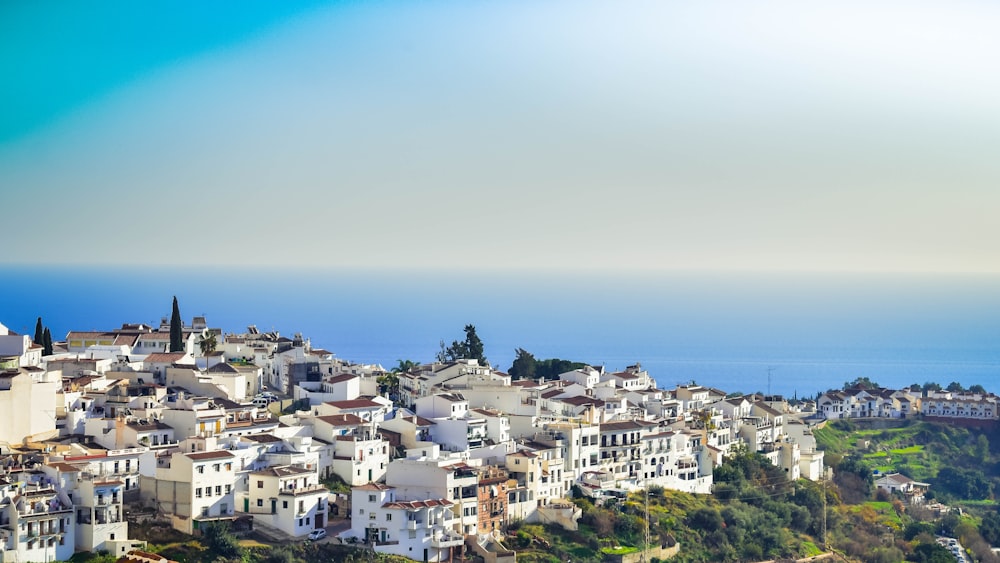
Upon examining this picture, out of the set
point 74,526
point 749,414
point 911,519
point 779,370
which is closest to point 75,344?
point 74,526

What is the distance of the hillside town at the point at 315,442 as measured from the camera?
78.9 feet

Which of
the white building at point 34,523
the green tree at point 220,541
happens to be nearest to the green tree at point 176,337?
the green tree at point 220,541

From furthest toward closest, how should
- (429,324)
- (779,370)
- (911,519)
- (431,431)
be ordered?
1. (429,324)
2. (779,370)
3. (911,519)
4. (431,431)

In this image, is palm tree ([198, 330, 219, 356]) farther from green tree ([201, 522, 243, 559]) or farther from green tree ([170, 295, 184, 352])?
green tree ([201, 522, 243, 559])

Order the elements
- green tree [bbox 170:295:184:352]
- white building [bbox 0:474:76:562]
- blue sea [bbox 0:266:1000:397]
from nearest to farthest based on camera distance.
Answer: white building [bbox 0:474:76:562], green tree [bbox 170:295:184:352], blue sea [bbox 0:266:1000:397]

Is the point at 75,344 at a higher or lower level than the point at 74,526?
higher

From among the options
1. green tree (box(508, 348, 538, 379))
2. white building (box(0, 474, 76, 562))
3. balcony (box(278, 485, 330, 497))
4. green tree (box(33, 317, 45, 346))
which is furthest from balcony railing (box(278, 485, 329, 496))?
green tree (box(508, 348, 538, 379))

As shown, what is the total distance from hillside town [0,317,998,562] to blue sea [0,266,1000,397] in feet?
124

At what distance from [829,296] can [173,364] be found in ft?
495

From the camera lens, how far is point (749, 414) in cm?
3816

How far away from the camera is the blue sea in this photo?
3349 inches

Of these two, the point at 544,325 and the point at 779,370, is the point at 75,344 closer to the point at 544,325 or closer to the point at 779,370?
the point at 779,370

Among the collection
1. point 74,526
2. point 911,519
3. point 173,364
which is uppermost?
point 173,364

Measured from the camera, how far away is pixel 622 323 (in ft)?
397
